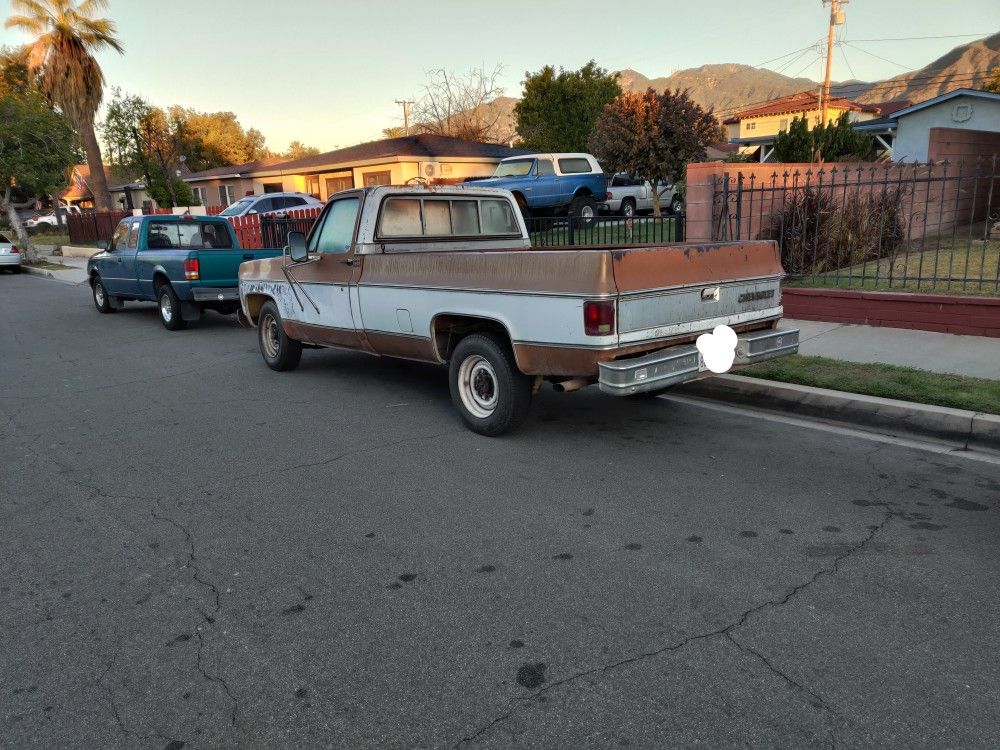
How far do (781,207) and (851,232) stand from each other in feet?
3.44

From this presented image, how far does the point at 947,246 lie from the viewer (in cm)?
1283

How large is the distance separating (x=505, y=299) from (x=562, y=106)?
3503 centimetres

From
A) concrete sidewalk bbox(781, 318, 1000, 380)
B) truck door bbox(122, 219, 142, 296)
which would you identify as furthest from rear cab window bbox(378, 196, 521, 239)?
truck door bbox(122, 219, 142, 296)

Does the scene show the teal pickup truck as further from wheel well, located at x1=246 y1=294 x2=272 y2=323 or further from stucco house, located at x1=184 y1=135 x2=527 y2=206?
stucco house, located at x1=184 y1=135 x2=527 y2=206

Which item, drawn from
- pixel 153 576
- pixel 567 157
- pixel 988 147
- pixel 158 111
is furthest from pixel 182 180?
pixel 153 576

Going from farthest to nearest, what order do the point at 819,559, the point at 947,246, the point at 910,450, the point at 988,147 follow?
1. the point at 988,147
2. the point at 947,246
3. the point at 910,450
4. the point at 819,559

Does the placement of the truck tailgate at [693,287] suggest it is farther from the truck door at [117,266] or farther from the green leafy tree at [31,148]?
the green leafy tree at [31,148]

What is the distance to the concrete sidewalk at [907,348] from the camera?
7051 mm

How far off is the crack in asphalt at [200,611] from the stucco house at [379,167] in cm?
2107

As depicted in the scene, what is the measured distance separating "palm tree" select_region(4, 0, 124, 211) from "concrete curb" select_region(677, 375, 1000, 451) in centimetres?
3173

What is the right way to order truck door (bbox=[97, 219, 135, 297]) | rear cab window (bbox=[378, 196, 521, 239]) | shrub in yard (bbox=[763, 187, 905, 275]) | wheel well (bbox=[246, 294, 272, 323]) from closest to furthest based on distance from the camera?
rear cab window (bbox=[378, 196, 521, 239])
wheel well (bbox=[246, 294, 272, 323])
shrub in yard (bbox=[763, 187, 905, 275])
truck door (bbox=[97, 219, 135, 297])

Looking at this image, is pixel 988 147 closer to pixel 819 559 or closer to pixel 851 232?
pixel 851 232

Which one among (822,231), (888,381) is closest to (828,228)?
(822,231)

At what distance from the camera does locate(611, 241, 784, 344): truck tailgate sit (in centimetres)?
492
